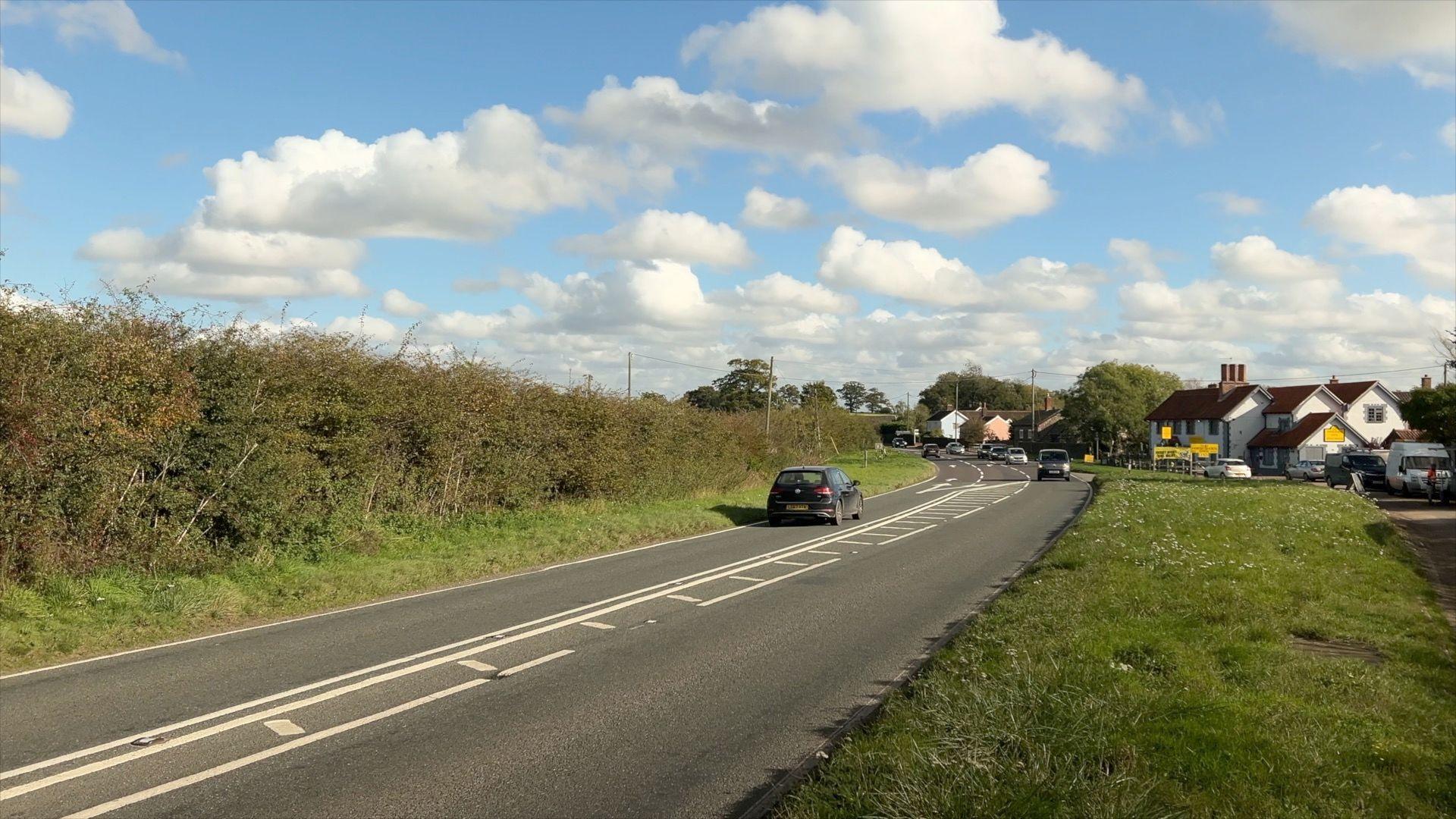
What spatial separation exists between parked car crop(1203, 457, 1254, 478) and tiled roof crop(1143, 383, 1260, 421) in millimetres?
22901

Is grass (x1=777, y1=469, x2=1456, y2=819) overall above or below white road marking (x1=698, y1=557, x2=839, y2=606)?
above

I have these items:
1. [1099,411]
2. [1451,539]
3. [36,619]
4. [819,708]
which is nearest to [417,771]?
[819,708]

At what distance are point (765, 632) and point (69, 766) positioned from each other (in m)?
5.93

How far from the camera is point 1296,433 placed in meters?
69.9

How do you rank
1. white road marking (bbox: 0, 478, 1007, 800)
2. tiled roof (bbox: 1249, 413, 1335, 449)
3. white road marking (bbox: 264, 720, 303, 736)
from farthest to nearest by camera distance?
1. tiled roof (bbox: 1249, 413, 1335, 449)
2. white road marking (bbox: 264, 720, 303, 736)
3. white road marking (bbox: 0, 478, 1007, 800)

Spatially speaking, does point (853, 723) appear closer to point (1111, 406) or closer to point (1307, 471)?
point (1307, 471)

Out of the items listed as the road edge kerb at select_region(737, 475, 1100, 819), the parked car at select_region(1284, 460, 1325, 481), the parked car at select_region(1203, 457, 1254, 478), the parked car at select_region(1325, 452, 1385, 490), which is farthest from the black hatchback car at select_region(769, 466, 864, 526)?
the parked car at select_region(1284, 460, 1325, 481)

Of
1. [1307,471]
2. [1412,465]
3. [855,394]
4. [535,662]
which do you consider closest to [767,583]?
[535,662]

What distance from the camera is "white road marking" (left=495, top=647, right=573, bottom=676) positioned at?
26.3 feet

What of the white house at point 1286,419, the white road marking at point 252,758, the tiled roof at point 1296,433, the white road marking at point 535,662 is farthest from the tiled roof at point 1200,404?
the white road marking at point 252,758

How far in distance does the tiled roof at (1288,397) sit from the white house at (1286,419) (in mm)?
66

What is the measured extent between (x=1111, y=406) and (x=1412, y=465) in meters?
56.7

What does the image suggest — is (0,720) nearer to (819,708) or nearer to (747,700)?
(747,700)

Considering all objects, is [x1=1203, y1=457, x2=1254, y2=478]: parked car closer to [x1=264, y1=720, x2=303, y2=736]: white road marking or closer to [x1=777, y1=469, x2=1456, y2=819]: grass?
[x1=777, y1=469, x2=1456, y2=819]: grass
